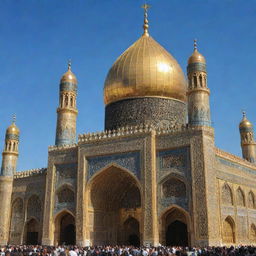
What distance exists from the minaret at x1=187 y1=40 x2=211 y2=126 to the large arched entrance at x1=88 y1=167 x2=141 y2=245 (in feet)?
9.74

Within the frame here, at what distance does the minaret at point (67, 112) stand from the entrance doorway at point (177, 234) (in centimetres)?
496

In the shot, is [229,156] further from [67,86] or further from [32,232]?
[32,232]

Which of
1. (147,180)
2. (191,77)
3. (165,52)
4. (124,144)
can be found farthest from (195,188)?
(165,52)

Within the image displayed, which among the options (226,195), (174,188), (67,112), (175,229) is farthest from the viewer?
(67,112)

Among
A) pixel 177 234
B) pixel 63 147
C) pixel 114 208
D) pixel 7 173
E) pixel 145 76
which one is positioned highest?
pixel 145 76

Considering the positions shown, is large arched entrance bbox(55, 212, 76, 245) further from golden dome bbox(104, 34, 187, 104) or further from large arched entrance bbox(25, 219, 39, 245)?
golden dome bbox(104, 34, 187, 104)

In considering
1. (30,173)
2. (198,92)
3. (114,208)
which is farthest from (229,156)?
(30,173)

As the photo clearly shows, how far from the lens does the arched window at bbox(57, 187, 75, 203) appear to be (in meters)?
14.2

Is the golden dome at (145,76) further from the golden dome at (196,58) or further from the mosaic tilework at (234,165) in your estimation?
the mosaic tilework at (234,165)

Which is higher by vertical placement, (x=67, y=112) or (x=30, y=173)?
(x=67, y=112)

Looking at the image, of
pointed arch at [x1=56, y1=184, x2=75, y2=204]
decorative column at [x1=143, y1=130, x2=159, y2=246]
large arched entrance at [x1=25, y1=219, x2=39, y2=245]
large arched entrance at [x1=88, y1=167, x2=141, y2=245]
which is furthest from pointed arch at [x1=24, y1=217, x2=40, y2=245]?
decorative column at [x1=143, y1=130, x2=159, y2=246]

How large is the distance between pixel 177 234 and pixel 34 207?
5787 millimetres

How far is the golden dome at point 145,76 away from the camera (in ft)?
50.1

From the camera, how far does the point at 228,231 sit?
41.9 ft
